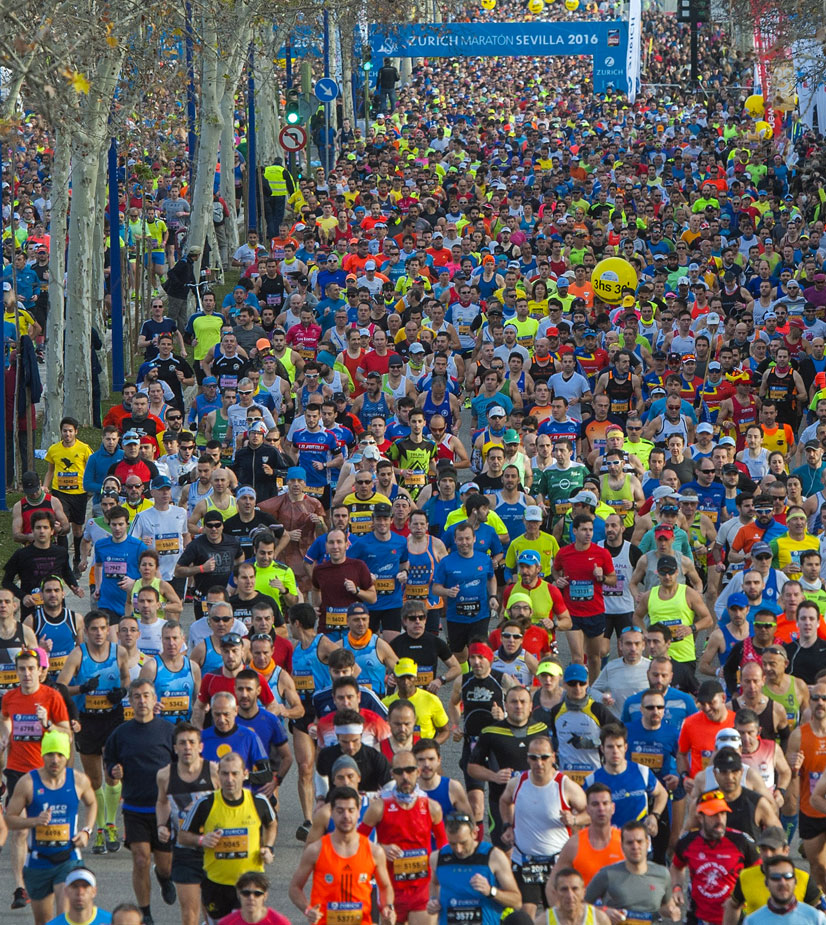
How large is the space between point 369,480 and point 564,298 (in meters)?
8.43

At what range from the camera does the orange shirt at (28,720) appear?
11727 millimetres

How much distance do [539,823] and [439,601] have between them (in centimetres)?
418

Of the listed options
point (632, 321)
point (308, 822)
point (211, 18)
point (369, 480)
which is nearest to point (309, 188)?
point (211, 18)

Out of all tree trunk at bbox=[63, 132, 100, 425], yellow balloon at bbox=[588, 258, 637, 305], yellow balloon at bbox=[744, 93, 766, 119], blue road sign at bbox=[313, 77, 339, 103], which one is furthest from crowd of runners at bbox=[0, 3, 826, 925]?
yellow balloon at bbox=[744, 93, 766, 119]

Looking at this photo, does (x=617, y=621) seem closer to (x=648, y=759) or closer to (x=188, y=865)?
(x=648, y=759)

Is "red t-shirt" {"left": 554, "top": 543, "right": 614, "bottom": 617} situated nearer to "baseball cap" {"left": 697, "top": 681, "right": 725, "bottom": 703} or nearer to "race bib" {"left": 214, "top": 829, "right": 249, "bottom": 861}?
"baseball cap" {"left": 697, "top": 681, "right": 725, "bottom": 703}

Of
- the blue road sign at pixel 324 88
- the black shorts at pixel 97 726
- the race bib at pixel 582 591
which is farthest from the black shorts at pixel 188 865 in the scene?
the blue road sign at pixel 324 88

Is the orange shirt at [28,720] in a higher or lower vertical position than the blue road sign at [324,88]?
lower

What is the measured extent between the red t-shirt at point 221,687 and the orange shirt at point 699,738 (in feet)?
8.19

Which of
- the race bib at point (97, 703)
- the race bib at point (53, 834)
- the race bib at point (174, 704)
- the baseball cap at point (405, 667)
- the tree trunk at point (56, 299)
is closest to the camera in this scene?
the race bib at point (53, 834)

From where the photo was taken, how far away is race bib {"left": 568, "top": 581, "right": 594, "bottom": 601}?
47.1ft

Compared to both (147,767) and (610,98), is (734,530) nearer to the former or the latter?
(147,767)

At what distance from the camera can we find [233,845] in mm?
10219

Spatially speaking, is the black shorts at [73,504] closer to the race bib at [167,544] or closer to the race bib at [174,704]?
the race bib at [167,544]
